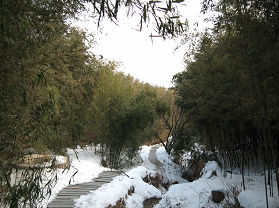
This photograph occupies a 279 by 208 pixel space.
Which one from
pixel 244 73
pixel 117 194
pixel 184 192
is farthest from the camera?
pixel 184 192

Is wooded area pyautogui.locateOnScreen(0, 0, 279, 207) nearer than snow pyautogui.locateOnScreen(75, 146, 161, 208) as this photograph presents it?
Yes

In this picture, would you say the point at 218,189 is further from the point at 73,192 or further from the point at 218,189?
the point at 73,192

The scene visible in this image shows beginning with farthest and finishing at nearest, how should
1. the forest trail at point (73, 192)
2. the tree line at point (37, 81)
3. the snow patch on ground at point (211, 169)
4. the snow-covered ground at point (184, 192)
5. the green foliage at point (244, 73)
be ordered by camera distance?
the snow patch on ground at point (211, 169)
the snow-covered ground at point (184, 192)
the forest trail at point (73, 192)
the green foliage at point (244, 73)
the tree line at point (37, 81)

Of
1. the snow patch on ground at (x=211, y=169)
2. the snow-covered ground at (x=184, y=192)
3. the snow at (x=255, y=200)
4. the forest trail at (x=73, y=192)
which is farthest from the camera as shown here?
the snow patch on ground at (x=211, y=169)

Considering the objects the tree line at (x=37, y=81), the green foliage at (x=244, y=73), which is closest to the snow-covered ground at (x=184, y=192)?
the green foliage at (x=244, y=73)

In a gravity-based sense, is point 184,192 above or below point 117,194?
below

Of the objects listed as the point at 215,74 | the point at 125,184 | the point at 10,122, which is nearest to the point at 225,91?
the point at 215,74

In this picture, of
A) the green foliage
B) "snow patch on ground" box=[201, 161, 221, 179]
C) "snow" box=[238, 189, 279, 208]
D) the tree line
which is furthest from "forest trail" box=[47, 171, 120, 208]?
the green foliage

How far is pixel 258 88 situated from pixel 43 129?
2.50m

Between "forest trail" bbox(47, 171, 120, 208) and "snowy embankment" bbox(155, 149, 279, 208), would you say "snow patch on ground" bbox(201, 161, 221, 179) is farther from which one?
"forest trail" bbox(47, 171, 120, 208)

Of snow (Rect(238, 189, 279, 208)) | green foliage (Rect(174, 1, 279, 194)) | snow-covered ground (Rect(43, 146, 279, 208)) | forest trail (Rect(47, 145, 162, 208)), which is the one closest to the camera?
green foliage (Rect(174, 1, 279, 194))

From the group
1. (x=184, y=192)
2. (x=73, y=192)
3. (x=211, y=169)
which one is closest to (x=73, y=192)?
(x=73, y=192)

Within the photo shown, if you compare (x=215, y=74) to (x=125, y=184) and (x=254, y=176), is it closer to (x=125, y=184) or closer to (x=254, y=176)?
(x=254, y=176)

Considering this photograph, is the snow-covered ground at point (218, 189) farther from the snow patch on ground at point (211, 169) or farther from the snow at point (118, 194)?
the snow at point (118, 194)
